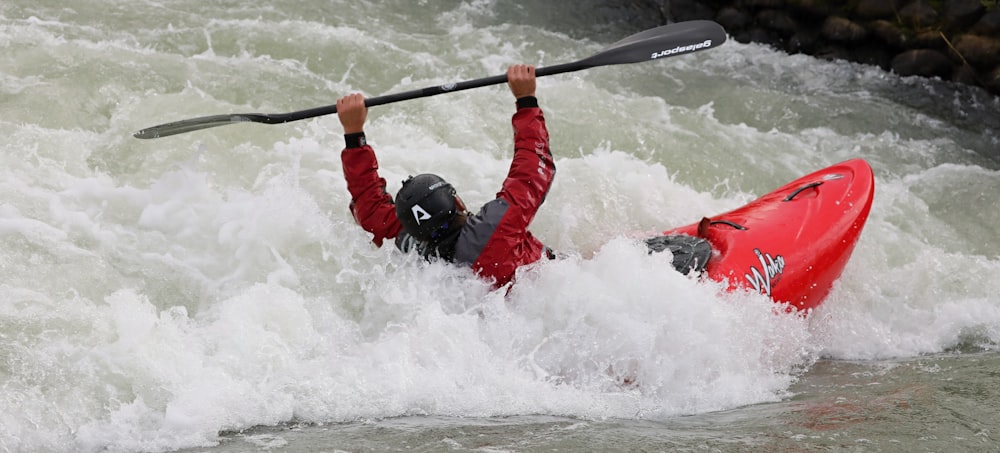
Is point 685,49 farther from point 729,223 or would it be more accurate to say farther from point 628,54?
point 729,223

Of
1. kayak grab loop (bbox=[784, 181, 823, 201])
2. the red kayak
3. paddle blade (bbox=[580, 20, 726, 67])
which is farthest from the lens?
kayak grab loop (bbox=[784, 181, 823, 201])

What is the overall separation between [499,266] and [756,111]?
4360 mm

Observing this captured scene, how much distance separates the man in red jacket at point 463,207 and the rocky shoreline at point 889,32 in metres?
5.22

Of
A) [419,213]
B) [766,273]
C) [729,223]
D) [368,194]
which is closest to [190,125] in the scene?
[368,194]

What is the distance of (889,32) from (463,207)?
5717 millimetres

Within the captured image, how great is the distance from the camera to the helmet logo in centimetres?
408

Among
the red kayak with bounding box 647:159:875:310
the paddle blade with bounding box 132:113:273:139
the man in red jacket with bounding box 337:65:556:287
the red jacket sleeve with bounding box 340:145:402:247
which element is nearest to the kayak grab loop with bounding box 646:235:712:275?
the red kayak with bounding box 647:159:875:310

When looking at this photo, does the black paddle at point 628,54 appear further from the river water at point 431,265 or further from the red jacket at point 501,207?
the red jacket at point 501,207

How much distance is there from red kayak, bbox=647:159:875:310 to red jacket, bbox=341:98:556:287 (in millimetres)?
841

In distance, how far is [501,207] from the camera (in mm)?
4207

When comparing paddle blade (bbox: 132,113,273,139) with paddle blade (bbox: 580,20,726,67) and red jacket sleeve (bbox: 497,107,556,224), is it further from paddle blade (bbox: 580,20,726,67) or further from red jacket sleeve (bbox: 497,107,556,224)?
paddle blade (bbox: 580,20,726,67)

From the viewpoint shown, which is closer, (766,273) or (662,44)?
(766,273)

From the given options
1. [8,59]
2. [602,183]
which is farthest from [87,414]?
[8,59]

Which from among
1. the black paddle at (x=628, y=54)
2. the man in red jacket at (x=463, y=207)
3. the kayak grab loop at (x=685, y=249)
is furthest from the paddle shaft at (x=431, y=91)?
the kayak grab loop at (x=685, y=249)
